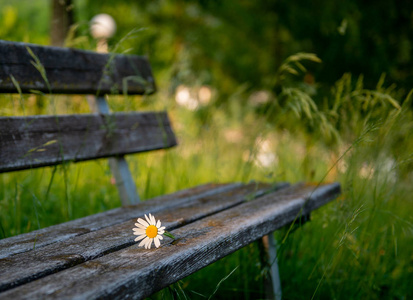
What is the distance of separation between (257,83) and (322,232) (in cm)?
330

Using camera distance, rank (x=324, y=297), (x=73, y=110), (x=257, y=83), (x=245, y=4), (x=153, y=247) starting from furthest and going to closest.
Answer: (x=257, y=83), (x=245, y=4), (x=73, y=110), (x=324, y=297), (x=153, y=247)

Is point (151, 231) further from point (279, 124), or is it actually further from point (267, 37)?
point (267, 37)

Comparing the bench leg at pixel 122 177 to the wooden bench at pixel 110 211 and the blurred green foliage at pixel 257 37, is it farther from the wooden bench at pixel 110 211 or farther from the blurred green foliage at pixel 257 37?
the blurred green foliage at pixel 257 37

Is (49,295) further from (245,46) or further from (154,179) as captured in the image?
(245,46)

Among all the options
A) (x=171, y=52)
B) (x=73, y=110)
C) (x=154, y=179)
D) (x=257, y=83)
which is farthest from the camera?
(x=171, y=52)

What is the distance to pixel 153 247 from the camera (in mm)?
933

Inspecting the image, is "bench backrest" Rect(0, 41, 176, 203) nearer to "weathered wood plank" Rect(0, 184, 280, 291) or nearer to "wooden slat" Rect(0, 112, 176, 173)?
"wooden slat" Rect(0, 112, 176, 173)

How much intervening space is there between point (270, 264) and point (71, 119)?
937mm

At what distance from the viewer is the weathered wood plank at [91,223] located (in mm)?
984

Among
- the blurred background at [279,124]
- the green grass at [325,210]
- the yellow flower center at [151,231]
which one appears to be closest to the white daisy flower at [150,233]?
the yellow flower center at [151,231]

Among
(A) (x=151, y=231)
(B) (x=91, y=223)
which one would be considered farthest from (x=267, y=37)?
(A) (x=151, y=231)

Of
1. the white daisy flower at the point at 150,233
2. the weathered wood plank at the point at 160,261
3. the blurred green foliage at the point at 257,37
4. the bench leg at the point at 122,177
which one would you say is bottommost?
the weathered wood plank at the point at 160,261

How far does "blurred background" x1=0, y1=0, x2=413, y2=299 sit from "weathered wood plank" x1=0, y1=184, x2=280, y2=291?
0.67 feet

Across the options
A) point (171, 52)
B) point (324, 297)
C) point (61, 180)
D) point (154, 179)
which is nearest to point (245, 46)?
point (171, 52)
